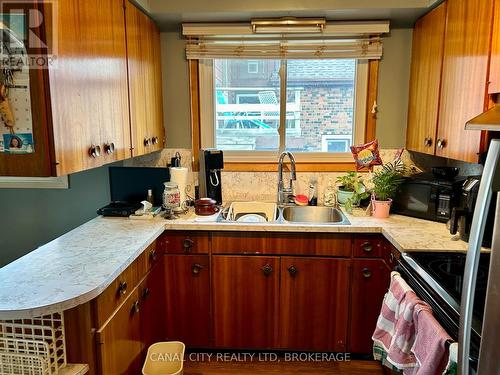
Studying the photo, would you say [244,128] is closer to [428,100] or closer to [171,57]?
[171,57]

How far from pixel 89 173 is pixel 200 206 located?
907mm

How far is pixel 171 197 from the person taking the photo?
8.00 ft

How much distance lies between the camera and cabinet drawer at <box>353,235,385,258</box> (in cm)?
229

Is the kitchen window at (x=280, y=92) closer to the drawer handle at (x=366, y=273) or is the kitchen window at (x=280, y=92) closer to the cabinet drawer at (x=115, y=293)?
the drawer handle at (x=366, y=273)

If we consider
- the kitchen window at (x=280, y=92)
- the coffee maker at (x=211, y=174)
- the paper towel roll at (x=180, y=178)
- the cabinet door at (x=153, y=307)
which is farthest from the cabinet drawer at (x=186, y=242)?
the kitchen window at (x=280, y=92)

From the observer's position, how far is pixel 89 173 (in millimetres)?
2779

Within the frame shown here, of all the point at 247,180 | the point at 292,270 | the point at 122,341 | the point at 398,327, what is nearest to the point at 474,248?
the point at 398,327

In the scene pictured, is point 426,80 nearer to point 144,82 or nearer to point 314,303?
point 314,303

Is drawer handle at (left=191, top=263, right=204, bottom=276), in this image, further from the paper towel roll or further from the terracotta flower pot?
the terracotta flower pot

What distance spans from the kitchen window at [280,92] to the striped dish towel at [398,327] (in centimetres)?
140

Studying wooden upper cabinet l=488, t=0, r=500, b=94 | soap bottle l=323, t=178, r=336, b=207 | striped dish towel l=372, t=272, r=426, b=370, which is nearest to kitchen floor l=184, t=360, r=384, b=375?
striped dish towel l=372, t=272, r=426, b=370

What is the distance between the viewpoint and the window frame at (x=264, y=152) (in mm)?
2840

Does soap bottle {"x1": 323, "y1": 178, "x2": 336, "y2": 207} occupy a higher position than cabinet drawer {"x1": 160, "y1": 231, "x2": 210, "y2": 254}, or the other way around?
soap bottle {"x1": 323, "y1": 178, "x2": 336, "y2": 207}

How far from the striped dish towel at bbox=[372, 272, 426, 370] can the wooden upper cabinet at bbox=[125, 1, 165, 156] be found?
1.63m
